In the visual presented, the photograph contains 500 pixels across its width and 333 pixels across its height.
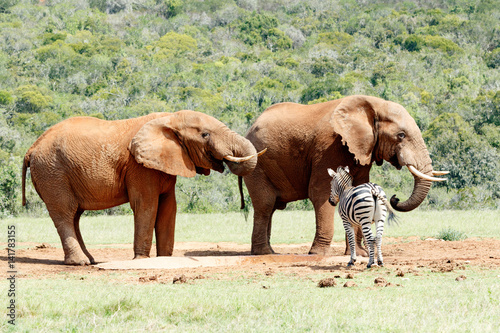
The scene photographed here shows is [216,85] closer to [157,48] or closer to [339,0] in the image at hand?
[157,48]

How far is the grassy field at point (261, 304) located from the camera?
6.65 m

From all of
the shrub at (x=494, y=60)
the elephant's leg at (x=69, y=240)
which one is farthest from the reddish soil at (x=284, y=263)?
the shrub at (x=494, y=60)

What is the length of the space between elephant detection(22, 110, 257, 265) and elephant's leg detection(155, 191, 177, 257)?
16cm

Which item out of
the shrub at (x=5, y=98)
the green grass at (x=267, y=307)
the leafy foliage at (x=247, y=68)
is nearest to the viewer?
the green grass at (x=267, y=307)

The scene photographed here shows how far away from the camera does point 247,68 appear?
258ft

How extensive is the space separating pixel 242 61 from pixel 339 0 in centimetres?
5499

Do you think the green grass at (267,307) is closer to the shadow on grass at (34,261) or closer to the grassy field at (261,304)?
the grassy field at (261,304)

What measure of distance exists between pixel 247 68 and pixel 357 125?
2640 inches

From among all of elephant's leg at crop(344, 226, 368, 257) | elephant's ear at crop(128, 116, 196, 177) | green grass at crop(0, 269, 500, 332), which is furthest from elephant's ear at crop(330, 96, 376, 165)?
green grass at crop(0, 269, 500, 332)

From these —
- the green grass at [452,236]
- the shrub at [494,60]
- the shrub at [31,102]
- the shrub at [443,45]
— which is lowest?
the green grass at [452,236]

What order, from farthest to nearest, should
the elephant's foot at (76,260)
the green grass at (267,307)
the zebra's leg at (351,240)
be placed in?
the elephant's foot at (76,260), the zebra's leg at (351,240), the green grass at (267,307)

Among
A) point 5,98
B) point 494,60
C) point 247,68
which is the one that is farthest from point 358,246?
point 494,60

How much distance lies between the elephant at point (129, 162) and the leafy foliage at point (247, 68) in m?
12.3

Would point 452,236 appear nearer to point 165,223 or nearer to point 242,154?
point 242,154
